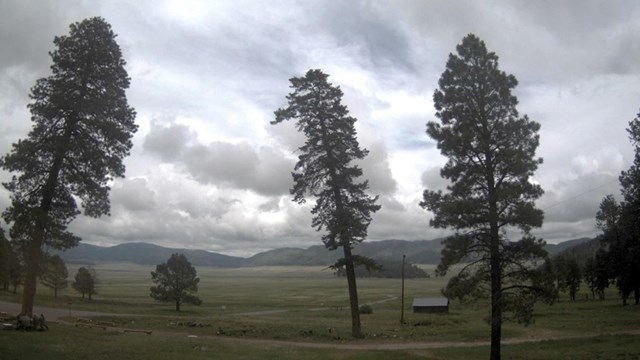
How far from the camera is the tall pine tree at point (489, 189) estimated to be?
1903cm

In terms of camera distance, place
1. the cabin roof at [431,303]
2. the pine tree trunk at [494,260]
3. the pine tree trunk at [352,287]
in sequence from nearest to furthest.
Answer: the pine tree trunk at [494,260] → the pine tree trunk at [352,287] → the cabin roof at [431,303]

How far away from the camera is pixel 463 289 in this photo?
1955cm

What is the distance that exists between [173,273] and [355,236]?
48252mm

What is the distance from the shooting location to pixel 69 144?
20.9m

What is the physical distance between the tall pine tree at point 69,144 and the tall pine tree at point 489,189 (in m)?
15.7

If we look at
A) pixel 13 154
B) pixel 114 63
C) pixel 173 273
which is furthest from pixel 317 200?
pixel 173 273

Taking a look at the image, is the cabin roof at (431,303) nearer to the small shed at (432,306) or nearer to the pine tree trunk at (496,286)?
the small shed at (432,306)

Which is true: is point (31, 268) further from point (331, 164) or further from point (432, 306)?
point (432, 306)

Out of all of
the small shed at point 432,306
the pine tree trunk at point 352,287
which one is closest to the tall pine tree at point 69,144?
the pine tree trunk at point 352,287

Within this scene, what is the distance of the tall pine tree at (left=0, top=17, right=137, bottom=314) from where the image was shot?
20.8m

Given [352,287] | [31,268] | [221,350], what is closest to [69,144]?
[31,268]

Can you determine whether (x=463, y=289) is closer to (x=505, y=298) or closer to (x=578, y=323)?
(x=505, y=298)

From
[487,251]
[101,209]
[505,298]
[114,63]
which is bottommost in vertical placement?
[505,298]

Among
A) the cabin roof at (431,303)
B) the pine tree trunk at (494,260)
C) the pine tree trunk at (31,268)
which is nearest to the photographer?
the pine tree trunk at (494,260)
